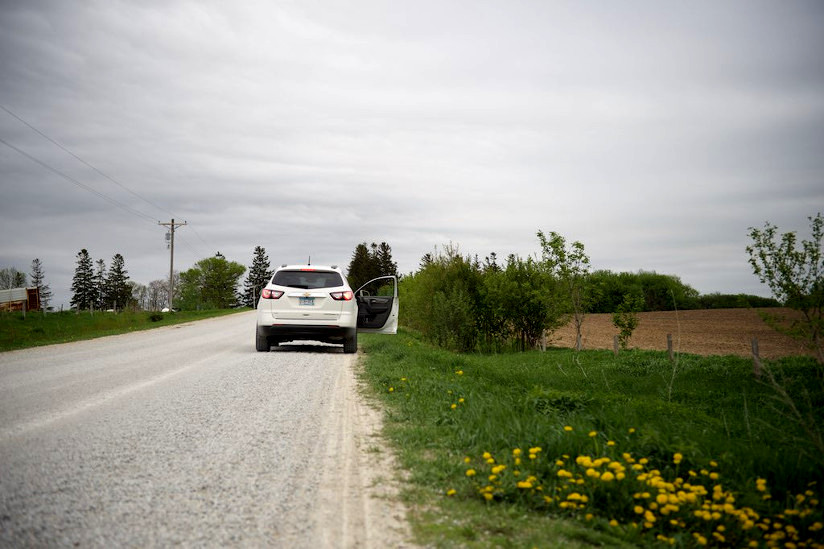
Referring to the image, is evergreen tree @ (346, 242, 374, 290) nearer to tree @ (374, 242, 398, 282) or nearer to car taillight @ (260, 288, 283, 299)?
tree @ (374, 242, 398, 282)

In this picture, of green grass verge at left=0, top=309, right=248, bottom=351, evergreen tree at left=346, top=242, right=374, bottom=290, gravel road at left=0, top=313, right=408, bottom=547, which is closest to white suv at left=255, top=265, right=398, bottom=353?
gravel road at left=0, top=313, right=408, bottom=547

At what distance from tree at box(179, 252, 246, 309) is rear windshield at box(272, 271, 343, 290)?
110943 mm

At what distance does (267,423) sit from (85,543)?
308 centimetres

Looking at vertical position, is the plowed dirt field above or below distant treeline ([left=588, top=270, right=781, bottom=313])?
below

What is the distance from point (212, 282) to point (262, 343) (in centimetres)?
11347

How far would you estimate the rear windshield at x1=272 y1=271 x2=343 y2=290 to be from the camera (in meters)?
13.7

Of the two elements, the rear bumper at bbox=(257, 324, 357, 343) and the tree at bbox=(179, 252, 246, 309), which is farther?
the tree at bbox=(179, 252, 246, 309)

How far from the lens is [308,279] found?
13852 mm

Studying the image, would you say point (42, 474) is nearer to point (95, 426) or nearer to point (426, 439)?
point (95, 426)

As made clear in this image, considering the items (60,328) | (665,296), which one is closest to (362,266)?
(665,296)

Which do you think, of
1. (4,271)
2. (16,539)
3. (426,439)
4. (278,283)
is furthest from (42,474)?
(4,271)

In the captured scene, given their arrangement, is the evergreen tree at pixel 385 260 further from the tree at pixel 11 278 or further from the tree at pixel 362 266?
the tree at pixel 11 278

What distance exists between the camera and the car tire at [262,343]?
13998mm

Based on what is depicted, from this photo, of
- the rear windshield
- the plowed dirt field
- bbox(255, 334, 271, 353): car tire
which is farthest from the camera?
the plowed dirt field
